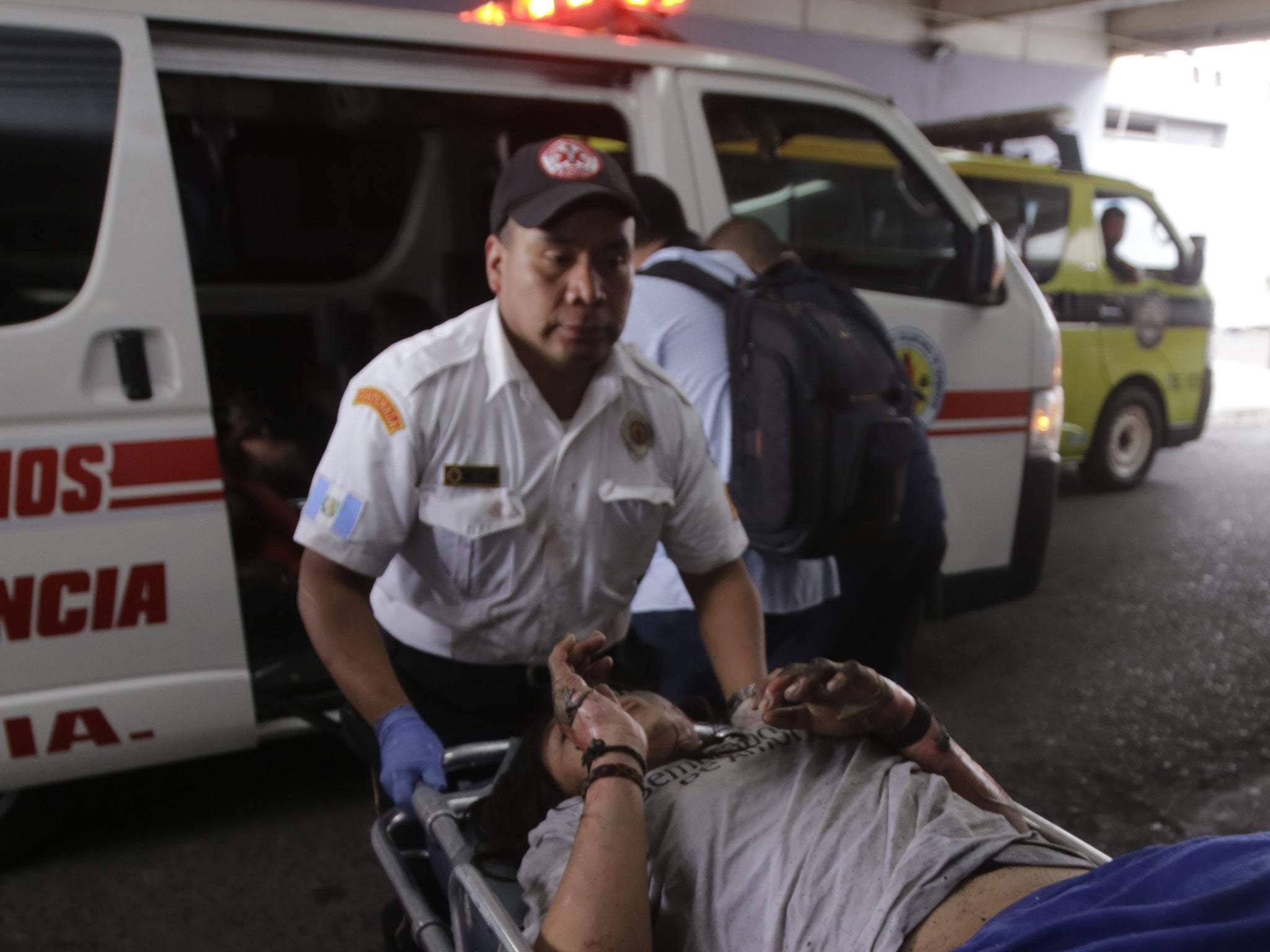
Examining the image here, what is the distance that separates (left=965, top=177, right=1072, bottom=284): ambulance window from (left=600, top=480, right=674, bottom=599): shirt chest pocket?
16.8 feet

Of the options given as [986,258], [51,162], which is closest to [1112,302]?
[986,258]

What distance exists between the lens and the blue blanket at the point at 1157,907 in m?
1.24

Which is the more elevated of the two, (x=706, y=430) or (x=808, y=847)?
(x=706, y=430)

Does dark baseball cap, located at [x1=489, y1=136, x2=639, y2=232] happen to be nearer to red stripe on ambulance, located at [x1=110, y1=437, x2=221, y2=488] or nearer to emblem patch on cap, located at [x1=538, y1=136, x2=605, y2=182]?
emblem patch on cap, located at [x1=538, y1=136, x2=605, y2=182]

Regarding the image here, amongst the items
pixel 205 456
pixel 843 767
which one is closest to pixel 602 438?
pixel 843 767

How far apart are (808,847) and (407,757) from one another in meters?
0.60

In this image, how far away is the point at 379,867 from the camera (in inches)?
111

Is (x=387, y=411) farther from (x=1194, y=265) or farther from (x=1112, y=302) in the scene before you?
(x=1194, y=265)

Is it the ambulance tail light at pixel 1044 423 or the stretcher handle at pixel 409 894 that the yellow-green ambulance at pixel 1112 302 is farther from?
the stretcher handle at pixel 409 894

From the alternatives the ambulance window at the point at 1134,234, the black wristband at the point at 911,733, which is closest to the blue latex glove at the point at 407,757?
the black wristband at the point at 911,733

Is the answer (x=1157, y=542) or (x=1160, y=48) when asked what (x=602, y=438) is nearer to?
(x=1157, y=542)

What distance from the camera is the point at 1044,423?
390 centimetres

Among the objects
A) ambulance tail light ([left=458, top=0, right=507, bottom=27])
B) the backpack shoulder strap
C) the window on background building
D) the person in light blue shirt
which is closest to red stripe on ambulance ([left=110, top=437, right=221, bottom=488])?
the person in light blue shirt

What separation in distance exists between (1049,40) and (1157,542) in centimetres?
835
